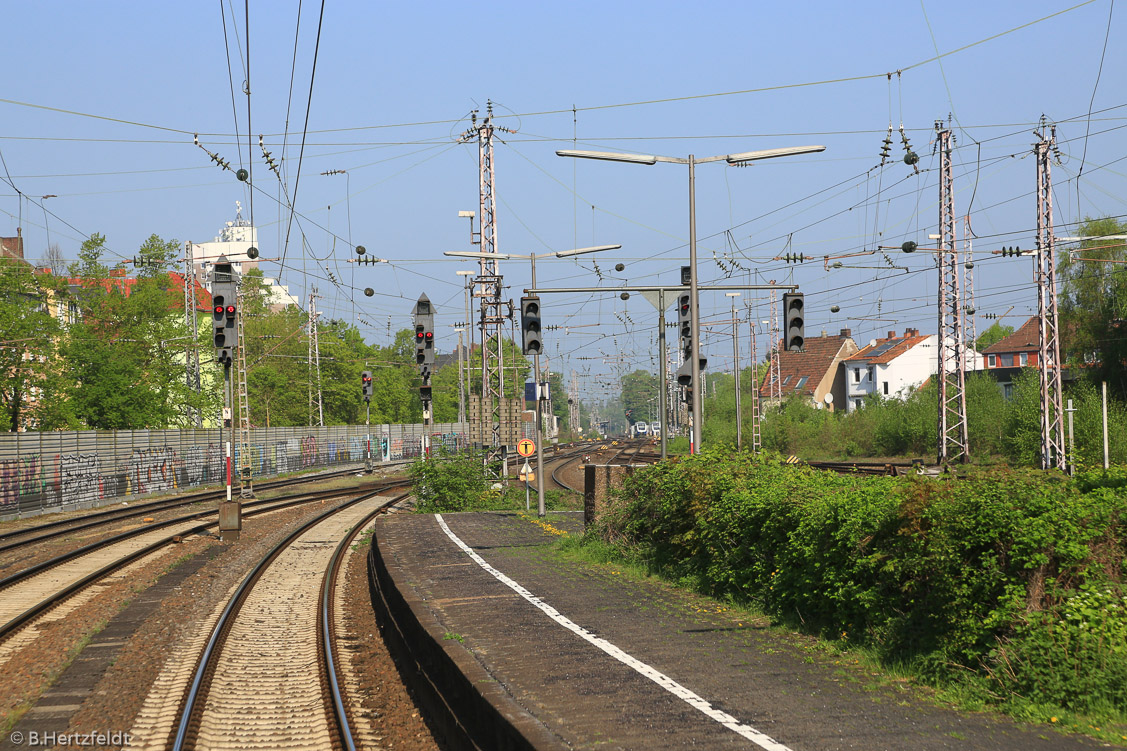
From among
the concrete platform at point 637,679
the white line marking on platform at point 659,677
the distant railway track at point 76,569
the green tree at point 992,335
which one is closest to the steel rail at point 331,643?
the concrete platform at point 637,679

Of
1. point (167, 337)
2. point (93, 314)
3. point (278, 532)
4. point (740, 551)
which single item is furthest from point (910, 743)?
point (93, 314)

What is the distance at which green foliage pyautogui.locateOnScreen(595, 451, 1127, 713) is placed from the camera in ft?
21.8

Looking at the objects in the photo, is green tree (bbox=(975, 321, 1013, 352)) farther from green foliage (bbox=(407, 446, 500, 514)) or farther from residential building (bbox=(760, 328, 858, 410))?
green foliage (bbox=(407, 446, 500, 514))

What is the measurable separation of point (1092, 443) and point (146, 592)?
33178mm

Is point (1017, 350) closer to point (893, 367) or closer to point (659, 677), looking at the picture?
point (893, 367)

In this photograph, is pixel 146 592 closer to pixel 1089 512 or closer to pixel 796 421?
pixel 1089 512

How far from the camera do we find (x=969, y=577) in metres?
7.39

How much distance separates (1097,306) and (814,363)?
166ft

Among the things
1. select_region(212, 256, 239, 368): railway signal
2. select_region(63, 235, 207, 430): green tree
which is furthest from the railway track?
select_region(63, 235, 207, 430): green tree

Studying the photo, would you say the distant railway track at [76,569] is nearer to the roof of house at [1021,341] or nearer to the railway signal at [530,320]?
the railway signal at [530,320]

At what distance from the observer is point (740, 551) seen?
446 inches

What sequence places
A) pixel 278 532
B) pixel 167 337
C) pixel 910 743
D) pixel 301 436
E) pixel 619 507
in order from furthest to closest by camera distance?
pixel 301 436 < pixel 167 337 < pixel 278 532 < pixel 619 507 < pixel 910 743

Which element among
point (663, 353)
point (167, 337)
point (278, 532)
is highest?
point (167, 337)

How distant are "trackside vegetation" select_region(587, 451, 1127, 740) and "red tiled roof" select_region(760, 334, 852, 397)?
81492 mm
